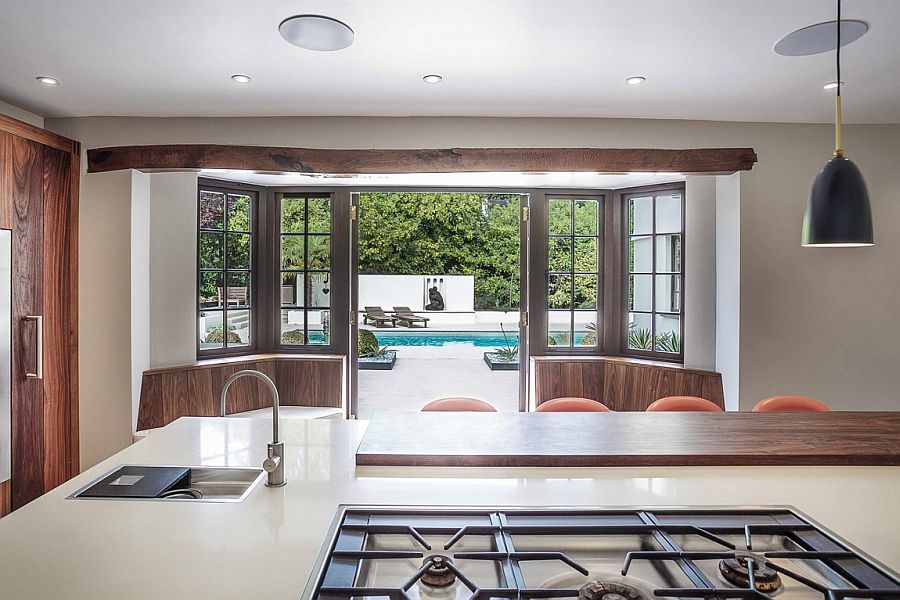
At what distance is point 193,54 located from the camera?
8.68 ft

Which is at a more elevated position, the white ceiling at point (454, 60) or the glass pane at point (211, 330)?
the white ceiling at point (454, 60)

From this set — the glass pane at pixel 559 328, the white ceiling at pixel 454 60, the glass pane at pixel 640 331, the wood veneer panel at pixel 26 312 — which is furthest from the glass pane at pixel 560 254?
the wood veneer panel at pixel 26 312

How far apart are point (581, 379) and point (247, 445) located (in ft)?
10.2

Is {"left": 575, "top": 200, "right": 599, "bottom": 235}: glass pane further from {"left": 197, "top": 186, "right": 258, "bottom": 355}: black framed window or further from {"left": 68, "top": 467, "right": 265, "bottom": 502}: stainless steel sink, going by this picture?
{"left": 68, "top": 467, "right": 265, "bottom": 502}: stainless steel sink

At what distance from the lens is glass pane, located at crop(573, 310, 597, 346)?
4.62 meters

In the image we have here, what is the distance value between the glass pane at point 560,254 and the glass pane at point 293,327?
2.16 m

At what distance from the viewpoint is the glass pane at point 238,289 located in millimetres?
4348

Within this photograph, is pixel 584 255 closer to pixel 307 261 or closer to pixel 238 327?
pixel 307 261

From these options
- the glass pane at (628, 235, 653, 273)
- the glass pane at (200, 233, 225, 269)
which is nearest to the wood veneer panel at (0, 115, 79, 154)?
the glass pane at (200, 233, 225, 269)

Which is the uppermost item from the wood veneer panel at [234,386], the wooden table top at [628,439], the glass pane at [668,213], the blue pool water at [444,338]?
the glass pane at [668,213]

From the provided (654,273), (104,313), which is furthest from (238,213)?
(654,273)

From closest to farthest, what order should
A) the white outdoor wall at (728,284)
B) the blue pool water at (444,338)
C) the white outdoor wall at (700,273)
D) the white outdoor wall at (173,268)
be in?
the white outdoor wall at (728,284) → the white outdoor wall at (173,268) → the white outdoor wall at (700,273) → the blue pool water at (444,338)

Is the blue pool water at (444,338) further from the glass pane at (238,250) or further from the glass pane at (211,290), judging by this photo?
the glass pane at (211,290)

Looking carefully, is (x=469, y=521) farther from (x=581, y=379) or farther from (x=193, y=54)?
(x=581, y=379)
